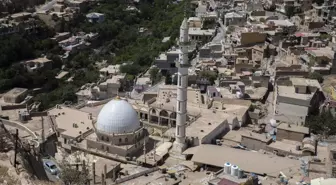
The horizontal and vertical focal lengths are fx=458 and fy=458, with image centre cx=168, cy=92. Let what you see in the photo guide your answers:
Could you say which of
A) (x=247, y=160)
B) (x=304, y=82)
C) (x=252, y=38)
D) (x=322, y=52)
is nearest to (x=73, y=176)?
(x=247, y=160)

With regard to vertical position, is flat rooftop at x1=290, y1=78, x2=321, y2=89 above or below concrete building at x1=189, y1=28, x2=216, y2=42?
below

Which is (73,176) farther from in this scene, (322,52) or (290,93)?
(322,52)

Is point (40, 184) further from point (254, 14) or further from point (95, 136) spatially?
point (254, 14)

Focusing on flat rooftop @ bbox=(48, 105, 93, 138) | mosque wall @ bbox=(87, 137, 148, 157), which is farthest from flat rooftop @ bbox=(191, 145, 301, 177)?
flat rooftop @ bbox=(48, 105, 93, 138)

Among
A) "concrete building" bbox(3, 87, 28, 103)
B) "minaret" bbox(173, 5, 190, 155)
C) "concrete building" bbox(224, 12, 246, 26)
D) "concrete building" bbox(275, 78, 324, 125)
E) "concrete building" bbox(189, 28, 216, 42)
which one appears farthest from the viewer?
"concrete building" bbox(224, 12, 246, 26)

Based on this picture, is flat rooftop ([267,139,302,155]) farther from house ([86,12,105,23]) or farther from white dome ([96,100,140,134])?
house ([86,12,105,23])

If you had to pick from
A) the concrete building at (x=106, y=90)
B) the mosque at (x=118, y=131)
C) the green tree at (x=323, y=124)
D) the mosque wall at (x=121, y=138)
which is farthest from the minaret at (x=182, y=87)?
the concrete building at (x=106, y=90)

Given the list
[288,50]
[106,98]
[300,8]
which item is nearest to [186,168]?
[106,98]

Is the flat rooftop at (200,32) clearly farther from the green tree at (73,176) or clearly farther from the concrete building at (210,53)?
the green tree at (73,176)
